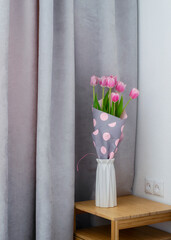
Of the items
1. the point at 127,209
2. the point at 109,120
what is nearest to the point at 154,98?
the point at 109,120

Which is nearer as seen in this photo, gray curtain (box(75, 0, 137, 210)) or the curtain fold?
the curtain fold

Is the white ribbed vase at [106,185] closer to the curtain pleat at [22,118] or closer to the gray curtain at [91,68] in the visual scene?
the gray curtain at [91,68]

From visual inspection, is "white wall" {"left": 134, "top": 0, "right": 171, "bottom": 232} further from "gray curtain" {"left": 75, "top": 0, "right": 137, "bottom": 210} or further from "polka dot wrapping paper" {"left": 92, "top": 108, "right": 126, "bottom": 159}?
"polka dot wrapping paper" {"left": 92, "top": 108, "right": 126, "bottom": 159}

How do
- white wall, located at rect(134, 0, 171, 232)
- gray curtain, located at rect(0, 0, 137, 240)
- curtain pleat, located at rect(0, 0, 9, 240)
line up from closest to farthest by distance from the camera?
curtain pleat, located at rect(0, 0, 9, 240) → gray curtain, located at rect(0, 0, 137, 240) → white wall, located at rect(134, 0, 171, 232)

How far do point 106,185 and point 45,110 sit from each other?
49cm

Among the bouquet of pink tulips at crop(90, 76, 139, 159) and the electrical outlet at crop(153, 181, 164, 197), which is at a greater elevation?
the bouquet of pink tulips at crop(90, 76, 139, 159)

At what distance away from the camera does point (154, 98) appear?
182 centimetres

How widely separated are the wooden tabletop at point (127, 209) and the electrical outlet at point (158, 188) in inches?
2.2

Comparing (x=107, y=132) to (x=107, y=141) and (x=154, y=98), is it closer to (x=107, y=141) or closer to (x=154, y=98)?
(x=107, y=141)

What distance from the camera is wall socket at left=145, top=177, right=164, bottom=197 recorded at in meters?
1.74

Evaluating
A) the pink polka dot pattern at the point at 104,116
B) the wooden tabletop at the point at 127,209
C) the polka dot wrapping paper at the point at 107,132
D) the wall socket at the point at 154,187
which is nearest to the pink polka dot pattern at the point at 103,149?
the polka dot wrapping paper at the point at 107,132

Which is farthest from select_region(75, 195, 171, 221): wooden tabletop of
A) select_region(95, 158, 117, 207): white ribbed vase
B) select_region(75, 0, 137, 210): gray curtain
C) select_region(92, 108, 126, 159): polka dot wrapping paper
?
select_region(92, 108, 126, 159): polka dot wrapping paper

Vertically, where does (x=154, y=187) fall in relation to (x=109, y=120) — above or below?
below

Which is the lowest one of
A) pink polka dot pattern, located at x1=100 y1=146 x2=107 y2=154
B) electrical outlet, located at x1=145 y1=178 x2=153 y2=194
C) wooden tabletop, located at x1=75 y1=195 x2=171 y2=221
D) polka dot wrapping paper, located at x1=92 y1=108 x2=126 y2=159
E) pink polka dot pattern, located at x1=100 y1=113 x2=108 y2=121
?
wooden tabletop, located at x1=75 y1=195 x2=171 y2=221
